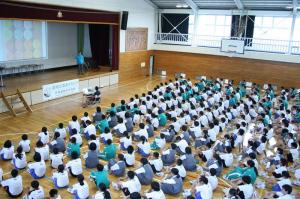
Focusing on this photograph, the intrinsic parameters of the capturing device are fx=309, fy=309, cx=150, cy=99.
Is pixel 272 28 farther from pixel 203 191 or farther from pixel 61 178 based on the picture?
pixel 61 178

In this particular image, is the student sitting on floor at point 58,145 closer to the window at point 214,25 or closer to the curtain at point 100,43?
the curtain at point 100,43

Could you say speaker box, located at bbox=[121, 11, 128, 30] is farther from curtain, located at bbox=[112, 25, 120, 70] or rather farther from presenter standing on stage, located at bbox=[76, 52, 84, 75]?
presenter standing on stage, located at bbox=[76, 52, 84, 75]

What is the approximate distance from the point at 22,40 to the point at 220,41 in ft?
38.1

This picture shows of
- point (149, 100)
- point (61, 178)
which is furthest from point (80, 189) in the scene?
point (149, 100)

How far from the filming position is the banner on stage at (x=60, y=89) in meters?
13.4

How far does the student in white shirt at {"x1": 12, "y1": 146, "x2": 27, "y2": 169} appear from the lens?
7.30 m

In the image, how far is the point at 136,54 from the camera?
64.4ft

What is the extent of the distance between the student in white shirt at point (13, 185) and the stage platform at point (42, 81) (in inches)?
241

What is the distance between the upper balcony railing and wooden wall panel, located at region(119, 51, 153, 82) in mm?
1669

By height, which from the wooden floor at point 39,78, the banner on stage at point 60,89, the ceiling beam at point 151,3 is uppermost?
the ceiling beam at point 151,3

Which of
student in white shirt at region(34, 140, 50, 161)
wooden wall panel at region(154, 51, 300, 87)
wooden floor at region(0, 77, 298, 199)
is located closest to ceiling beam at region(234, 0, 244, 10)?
wooden wall panel at region(154, 51, 300, 87)

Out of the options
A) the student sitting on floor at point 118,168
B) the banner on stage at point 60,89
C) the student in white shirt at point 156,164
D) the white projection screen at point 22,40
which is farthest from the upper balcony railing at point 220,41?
the student sitting on floor at point 118,168

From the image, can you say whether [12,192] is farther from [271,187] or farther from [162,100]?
[162,100]

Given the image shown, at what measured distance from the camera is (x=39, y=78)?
49.3ft
